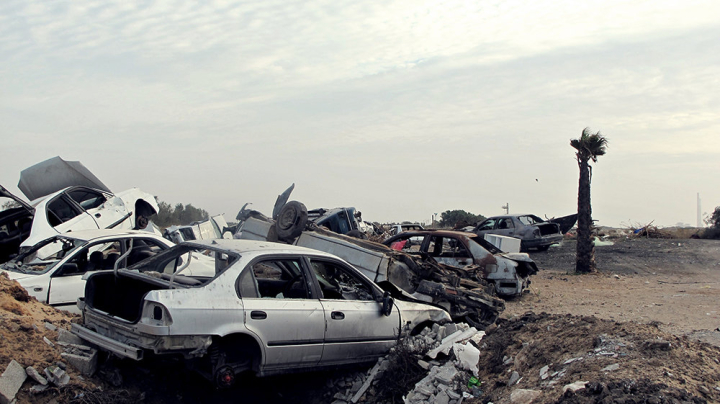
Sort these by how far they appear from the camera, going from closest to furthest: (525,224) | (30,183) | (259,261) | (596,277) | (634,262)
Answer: (259,261)
(30,183)
(596,277)
(634,262)
(525,224)

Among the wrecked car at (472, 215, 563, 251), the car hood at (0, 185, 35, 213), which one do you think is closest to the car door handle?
the car hood at (0, 185, 35, 213)

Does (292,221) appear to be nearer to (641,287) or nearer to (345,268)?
(345,268)

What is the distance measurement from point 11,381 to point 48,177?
29.7ft

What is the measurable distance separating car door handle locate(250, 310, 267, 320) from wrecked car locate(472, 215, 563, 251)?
47.7 feet

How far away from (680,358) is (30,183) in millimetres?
12807

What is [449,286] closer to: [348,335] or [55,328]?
[348,335]

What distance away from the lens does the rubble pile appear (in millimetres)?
5301

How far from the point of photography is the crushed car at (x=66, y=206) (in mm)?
10453

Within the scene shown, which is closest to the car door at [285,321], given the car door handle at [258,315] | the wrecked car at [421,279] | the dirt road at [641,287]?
the car door handle at [258,315]

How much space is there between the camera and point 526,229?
62.9ft

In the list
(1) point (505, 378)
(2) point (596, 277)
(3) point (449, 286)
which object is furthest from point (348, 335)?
(2) point (596, 277)

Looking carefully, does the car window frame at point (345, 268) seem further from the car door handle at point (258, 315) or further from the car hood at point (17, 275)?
the car hood at point (17, 275)

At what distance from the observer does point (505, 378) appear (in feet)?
17.2

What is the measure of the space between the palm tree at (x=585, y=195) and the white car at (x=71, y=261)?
12045 mm
